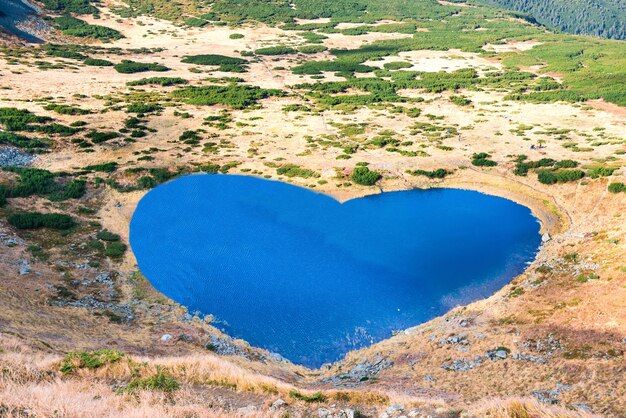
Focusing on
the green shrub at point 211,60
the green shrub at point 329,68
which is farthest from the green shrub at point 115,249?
the green shrub at point 211,60

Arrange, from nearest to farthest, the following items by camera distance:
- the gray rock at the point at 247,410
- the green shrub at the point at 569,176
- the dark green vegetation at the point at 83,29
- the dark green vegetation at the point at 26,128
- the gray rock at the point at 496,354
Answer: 1. the gray rock at the point at 247,410
2. the gray rock at the point at 496,354
3. the green shrub at the point at 569,176
4. the dark green vegetation at the point at 26,128
5. the dark green vegetation at the point at 83,29

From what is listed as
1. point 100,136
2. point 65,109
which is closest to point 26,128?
point 65,109

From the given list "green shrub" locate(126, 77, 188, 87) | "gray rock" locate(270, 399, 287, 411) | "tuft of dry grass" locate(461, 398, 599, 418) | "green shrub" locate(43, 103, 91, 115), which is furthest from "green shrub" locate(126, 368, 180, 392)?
"green shrub" locate(126, 77, 188, 87)

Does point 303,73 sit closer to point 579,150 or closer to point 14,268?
point 579,150

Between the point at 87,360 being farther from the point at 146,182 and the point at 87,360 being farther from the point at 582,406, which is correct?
the point at 146,182

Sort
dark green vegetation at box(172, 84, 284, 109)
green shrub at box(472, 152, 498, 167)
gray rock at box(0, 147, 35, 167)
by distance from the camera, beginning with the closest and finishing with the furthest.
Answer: gray rock at box(0, 147, 35, 167) < green shrub at box(472, 152, 498, 167) < dark green vegetation at box(172, 84, 284, 109)

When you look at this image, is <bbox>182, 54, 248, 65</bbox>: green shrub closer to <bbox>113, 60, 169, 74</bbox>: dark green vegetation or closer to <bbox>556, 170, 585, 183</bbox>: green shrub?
<bbox>113, 60, 169, 74</bbox>: dark green vegetation

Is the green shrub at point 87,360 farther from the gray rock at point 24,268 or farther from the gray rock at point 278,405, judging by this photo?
the gray rock at point 24,268
